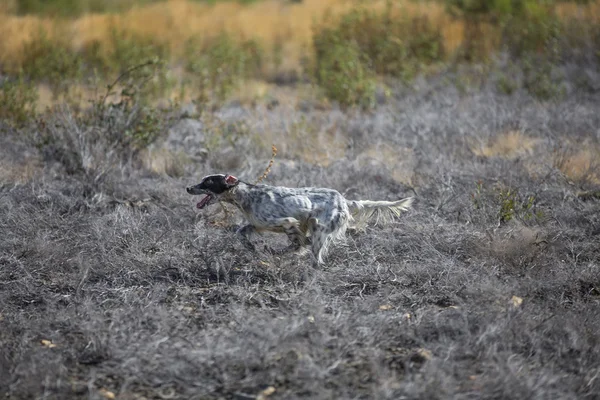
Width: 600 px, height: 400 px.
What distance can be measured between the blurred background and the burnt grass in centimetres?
204

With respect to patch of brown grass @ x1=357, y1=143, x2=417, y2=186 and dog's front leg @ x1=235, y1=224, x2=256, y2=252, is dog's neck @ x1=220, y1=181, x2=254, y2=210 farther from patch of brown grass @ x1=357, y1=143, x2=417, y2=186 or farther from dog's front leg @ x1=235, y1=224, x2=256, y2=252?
patch of brown grass @ x1=357, y1=143, x2=417, y2=186

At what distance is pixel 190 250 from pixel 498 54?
990 centimetres

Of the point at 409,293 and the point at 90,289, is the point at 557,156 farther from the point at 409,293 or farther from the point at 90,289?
the point at 90,289

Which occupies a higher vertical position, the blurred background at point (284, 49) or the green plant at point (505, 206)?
the blurred background at point (284, 49)

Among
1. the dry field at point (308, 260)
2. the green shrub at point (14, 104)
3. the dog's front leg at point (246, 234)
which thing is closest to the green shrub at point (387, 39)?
the dry field at point (308, 260)

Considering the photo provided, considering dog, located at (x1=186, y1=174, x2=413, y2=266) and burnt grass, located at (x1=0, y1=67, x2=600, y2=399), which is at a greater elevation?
dog, located at (x1=186, y1=174, x2=413, y2=266)

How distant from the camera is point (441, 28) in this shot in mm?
15648

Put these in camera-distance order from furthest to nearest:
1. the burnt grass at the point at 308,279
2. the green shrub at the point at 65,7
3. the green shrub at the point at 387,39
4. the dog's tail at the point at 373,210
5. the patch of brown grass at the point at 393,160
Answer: the green shrub at the point at 65,7 → the green shrub at the point at 387,39 → the patch of brown grass at the point at 393,160 → the dog's tail at the point at 373,210 → the burnt grass at the point at 308,279

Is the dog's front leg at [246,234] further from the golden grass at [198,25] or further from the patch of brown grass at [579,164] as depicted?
the golden grass at [198,25]

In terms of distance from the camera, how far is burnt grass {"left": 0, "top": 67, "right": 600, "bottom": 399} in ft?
14.6

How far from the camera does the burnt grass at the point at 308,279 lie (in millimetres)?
4445

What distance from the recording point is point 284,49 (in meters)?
16.3

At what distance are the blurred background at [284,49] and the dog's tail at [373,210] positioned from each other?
3.83 meters

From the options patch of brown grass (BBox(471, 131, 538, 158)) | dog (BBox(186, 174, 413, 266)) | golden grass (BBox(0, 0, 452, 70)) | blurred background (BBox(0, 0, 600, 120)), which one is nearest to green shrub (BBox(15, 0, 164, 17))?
blurred background (BBox(0, 0, 600, 120))
